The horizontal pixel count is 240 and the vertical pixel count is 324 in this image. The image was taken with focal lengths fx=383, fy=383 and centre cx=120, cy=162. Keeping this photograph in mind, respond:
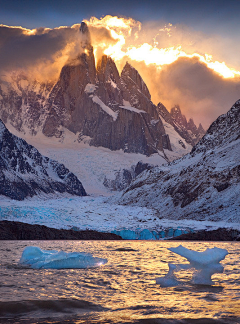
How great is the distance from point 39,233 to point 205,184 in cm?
5514

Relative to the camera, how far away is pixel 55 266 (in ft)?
65.5

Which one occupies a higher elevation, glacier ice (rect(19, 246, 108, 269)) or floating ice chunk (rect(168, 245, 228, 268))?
floating ice chunk (rect(168, 245, 228, 268))

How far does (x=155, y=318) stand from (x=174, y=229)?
222 feet

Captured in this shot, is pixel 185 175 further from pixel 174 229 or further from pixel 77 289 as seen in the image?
pixel 77 289

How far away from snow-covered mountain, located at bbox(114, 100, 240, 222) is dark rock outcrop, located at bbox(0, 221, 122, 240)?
31585 mm

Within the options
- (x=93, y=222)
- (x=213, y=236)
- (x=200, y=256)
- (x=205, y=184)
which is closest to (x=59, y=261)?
(x=200, y=256)

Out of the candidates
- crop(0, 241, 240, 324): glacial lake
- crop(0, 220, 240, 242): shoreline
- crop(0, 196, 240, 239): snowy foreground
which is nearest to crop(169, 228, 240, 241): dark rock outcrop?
crop(0, 220, 240, 242): shoreline

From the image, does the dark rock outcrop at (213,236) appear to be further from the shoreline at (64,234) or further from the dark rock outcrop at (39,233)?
the dark rock outcrop at (39,233)

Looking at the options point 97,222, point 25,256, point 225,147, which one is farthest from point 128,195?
point 25,256

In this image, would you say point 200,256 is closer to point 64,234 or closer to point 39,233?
point 39,233

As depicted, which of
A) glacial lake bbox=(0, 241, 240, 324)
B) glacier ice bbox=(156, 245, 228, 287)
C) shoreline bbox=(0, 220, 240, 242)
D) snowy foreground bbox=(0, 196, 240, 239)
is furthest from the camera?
snowy foreground bbox=(0, 196, 240, 239)

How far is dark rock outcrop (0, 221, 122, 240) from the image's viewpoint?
60.5 m

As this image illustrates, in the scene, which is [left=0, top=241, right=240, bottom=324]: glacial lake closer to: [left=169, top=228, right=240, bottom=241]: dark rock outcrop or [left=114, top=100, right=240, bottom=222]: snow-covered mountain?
[left=169, top=228, right=240, bottom=241]: dark rock outcrop

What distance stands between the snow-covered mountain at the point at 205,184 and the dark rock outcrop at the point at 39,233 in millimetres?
31585
